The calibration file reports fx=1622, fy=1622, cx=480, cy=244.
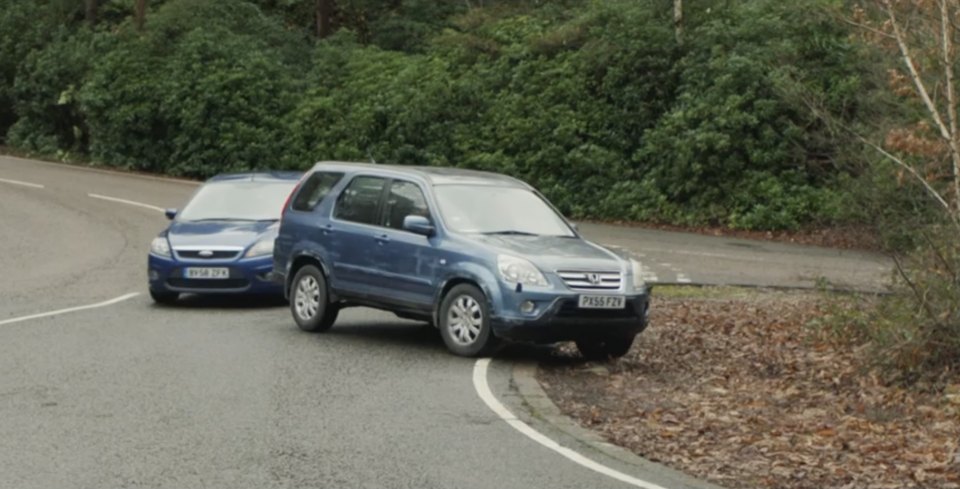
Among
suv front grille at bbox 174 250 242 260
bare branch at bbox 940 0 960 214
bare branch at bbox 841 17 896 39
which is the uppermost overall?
bare branch at bbox 841 17 896 39

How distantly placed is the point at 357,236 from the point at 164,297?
4.42 m

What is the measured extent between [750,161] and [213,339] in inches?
715

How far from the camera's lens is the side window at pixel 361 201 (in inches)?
653

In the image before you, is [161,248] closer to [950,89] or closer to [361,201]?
[361,201]

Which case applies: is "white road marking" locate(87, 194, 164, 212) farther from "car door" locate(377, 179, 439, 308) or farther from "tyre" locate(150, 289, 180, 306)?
"car door" locate(377, 179, 439, 308)

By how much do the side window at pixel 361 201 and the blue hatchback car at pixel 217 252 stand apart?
7.37 ft

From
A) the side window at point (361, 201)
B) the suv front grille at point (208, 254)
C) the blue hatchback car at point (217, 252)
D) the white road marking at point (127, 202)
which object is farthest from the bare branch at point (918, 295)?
the white road marking at point (127, 202)

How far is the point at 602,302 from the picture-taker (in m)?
14.7

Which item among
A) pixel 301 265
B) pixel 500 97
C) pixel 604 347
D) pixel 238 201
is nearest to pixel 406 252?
pixel 301 265

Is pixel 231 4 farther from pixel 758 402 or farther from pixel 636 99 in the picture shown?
pixel 758 402

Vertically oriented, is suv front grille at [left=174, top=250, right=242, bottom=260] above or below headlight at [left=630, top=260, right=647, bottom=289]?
below

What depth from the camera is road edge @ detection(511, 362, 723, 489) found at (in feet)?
32.2

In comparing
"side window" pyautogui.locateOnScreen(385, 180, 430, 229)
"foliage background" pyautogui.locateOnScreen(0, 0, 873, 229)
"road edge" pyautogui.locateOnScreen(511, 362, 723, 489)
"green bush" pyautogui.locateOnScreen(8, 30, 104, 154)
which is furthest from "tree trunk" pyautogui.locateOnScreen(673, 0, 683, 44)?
"road edge" pyautogui.locateOnScreen(511, 362, 723, 489)

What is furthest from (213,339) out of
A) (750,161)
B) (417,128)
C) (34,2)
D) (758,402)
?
(34,2)
